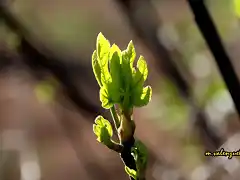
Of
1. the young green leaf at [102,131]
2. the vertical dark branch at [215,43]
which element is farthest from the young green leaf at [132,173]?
the vertical dark branch at [215,43]

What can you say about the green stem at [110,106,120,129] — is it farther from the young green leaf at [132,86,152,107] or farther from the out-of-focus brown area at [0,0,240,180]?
the out-of-focus brown area at [0,0,240,180]

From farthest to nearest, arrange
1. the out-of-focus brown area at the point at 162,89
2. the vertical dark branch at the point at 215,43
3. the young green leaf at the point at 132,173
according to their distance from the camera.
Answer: the out-of-focus brown area at the point at 162,89 → the vertical dark branch at the point at 215,43 → the young green leaf at the point at 132,173

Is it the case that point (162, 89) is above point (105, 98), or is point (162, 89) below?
above

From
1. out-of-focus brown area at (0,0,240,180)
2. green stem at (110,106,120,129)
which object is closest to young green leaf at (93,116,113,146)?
green stem at (110,106,120,129)

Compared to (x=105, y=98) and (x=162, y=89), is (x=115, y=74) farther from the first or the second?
(x=162, y=89)

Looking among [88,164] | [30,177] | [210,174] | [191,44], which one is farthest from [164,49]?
[88,164]

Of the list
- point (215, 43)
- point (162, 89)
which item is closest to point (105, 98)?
point (215, 43)

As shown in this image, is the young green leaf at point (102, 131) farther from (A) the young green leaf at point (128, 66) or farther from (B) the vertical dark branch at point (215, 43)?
(B) the vertical dark branch at point (215, 43)

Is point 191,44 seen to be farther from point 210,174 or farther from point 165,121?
point 210,174
